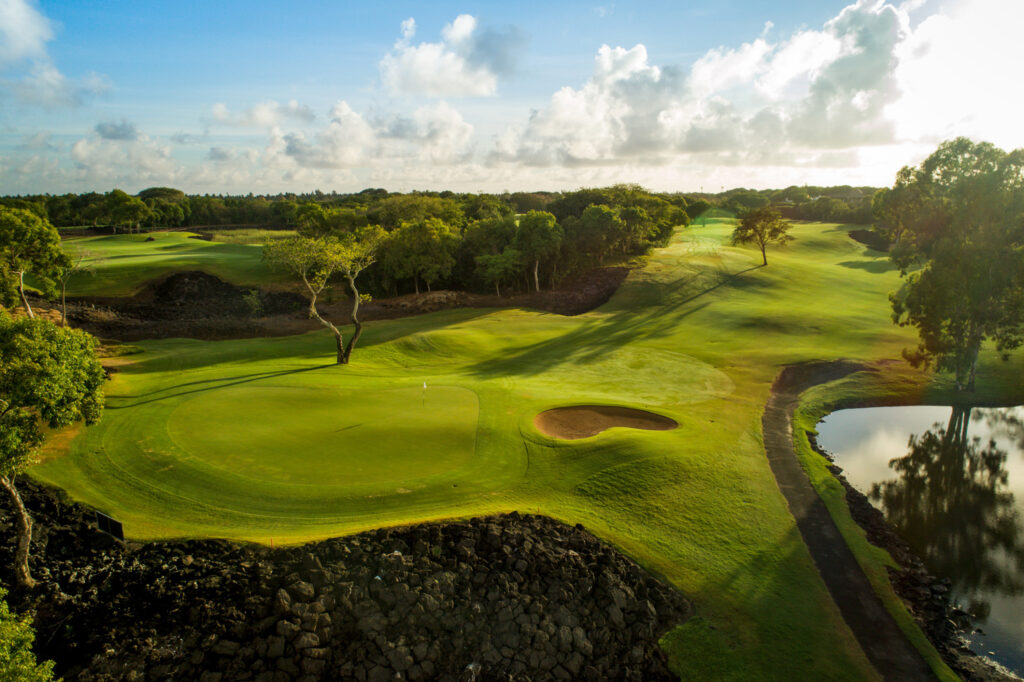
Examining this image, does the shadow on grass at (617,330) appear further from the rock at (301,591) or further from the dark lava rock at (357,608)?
the rock at (301,591)

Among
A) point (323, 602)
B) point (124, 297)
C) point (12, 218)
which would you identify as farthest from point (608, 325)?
point (124, 297)

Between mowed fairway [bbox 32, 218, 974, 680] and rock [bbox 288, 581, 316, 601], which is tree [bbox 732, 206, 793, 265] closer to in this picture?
mowed fairway [bbox 32, 218, 974, 680]

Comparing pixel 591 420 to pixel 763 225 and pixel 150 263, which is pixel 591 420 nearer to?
pixel 763 225

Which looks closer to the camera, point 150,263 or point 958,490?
point 958,490

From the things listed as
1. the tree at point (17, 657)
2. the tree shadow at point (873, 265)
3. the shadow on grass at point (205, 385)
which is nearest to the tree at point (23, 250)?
the shadow on grass at point (205, 385)

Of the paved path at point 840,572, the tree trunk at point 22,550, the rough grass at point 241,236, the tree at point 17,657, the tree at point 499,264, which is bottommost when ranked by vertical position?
the paved path at point 840,572

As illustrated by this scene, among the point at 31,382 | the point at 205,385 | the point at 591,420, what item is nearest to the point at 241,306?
the point at 205,385

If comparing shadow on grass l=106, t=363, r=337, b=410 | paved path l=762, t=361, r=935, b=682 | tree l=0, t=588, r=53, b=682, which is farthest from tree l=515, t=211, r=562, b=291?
tree l=0, t=588, r=53, b=682
